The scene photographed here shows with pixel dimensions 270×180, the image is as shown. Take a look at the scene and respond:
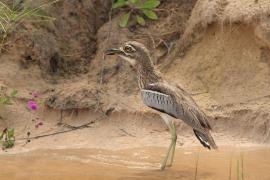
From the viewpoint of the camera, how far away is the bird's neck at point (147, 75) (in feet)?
21.7

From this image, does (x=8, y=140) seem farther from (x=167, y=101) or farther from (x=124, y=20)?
(x=124, y=20)

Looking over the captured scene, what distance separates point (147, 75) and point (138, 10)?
1.89 m

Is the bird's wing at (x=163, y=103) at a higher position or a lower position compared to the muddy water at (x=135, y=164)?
higher

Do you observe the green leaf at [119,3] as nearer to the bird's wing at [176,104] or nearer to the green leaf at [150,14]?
the green leaf at [150,14]

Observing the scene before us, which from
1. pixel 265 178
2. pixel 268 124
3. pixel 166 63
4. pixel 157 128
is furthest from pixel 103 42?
pixel 265 178

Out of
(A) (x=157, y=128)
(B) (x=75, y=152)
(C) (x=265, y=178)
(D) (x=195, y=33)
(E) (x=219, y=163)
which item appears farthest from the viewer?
(D) (x=195, y=33)

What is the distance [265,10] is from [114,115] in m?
1.95

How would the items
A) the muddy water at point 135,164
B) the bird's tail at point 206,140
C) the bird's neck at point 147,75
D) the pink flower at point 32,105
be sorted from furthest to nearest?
1. the pink flower at point 32,105
2. the bird's neck at point 147,75
3. the bird's tail at point 206,140
4. the muddy water at point 135,164

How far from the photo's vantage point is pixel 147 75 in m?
6.67

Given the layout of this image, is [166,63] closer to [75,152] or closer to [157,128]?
[157,128]

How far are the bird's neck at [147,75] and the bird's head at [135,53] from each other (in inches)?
1.6

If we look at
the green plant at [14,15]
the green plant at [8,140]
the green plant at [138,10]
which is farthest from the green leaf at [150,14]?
the green plant at [8,140]

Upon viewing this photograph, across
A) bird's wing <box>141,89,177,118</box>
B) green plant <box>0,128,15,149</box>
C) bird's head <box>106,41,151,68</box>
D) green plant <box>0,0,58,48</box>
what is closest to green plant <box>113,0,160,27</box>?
green plant <box>0,0,58,48</box>

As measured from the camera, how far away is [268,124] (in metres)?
6.80
